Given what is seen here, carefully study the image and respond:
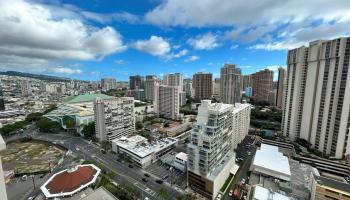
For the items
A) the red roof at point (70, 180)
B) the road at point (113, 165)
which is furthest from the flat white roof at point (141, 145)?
the red roof at point (70, 180)

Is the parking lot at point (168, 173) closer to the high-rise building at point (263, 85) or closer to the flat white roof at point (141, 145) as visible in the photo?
the flat white roof at point (141, 145)

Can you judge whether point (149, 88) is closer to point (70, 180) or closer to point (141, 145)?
point (141, 145)

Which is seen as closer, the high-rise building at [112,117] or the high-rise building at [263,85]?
the high-rise building at [112,117]

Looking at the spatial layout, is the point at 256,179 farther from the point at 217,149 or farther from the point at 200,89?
the point at 200,89

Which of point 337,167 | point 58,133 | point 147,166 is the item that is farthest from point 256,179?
point 58,133

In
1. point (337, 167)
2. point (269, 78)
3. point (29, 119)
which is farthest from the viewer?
point (269, 78)

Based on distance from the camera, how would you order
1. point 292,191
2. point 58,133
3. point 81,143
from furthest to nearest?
point 58,133 → point 81,143 → point 292,191

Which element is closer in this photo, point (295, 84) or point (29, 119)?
point (295, 84)

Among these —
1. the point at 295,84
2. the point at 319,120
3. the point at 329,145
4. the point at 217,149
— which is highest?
the point at 295,84
